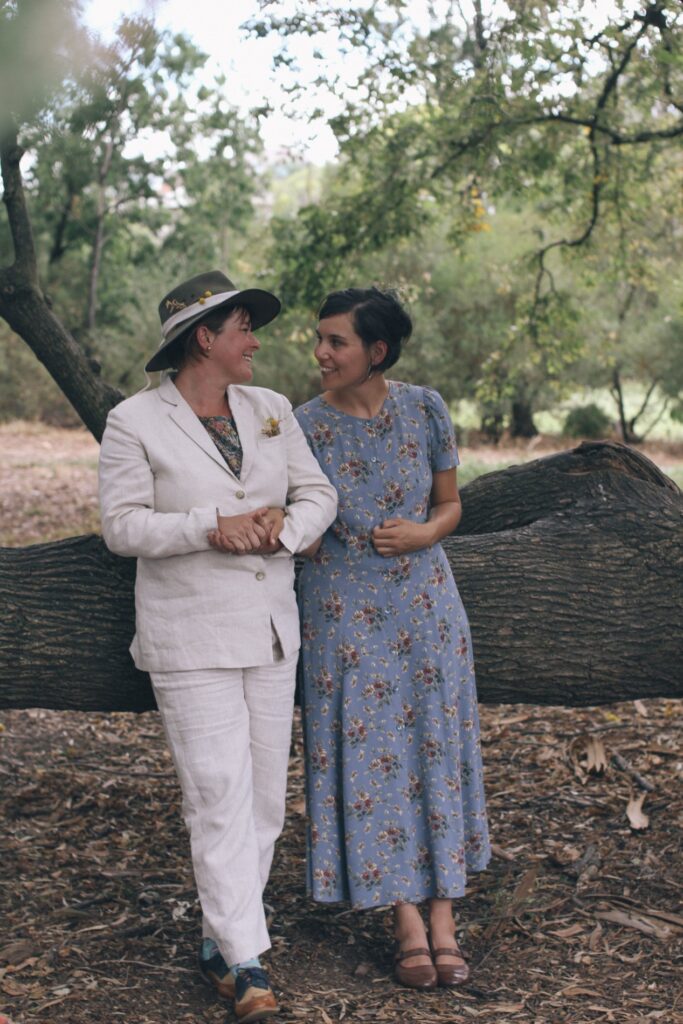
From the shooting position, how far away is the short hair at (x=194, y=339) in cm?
366

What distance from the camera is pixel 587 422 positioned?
22875 millimetres

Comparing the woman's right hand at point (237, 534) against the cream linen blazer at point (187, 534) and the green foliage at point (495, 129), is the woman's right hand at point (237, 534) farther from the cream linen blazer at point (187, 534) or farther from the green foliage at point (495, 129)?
the green foliage at point (495, 129)

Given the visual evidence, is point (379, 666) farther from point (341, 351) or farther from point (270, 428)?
point (341, 351)

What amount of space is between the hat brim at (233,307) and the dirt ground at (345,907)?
1835 mm

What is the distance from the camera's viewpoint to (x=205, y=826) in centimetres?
362

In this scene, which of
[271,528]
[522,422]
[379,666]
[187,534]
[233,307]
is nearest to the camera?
[187,534]

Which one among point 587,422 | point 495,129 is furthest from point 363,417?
point 587,422

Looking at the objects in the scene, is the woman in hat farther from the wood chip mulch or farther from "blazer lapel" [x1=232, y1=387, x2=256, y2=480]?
the wood chip mulch

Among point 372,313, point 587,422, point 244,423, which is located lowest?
point 587,422

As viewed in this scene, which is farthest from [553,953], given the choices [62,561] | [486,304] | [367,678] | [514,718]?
[486,304]

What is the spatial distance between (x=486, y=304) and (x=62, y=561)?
18147 millimetres

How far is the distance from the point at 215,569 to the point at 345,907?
1.55m

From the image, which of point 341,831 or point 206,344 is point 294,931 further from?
point 206,344

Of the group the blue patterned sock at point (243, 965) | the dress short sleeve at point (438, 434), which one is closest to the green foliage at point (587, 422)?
the dress short sleeve at point (438, 434)
